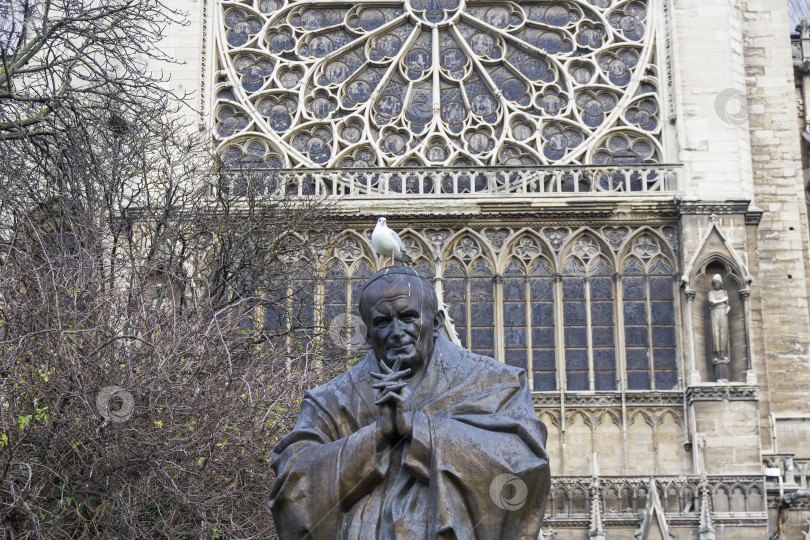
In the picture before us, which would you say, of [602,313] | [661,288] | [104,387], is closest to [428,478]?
[104,387]

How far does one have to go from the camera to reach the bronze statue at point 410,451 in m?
4.61

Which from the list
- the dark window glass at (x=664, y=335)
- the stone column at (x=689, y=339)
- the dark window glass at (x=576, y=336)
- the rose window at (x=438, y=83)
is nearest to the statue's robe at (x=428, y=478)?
the stone column at (x=689, y=339)

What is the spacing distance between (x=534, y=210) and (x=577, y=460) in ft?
14.1

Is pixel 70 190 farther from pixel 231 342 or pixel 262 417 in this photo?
pixel 262 417

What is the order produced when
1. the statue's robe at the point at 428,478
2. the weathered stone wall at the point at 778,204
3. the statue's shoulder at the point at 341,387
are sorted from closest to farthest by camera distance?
1. the statue's robe at the point at 428,478
2. the statue's shoulder at the point at 341,387
3. the weathered stone wall at the point at 778,204

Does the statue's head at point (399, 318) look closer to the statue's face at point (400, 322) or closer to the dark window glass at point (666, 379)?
the statue's face at point (400, 322)

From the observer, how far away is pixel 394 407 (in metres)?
4.65

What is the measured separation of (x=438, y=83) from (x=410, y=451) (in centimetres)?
2279

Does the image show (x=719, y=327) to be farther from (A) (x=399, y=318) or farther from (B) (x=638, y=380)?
(A) (x=399, y=318)

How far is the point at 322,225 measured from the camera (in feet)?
77.1

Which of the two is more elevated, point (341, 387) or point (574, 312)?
point (574, 312)

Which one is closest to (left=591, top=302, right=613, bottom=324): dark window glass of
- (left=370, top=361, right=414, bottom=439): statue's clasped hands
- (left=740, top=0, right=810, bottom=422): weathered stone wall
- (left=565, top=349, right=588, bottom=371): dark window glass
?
(left=565, top=349, right=588, bottom=371): dark window glass

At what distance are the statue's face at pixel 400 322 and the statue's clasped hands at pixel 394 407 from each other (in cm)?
20

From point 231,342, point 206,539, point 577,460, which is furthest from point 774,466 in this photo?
point 206,539
